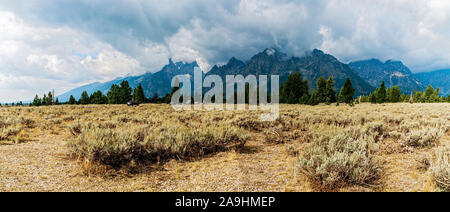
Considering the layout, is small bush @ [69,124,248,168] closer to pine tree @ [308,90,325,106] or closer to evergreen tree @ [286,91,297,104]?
pine tree @ [308,90,325,106]

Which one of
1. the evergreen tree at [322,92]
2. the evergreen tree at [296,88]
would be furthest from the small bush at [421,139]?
the evergreen tree at [296,88]

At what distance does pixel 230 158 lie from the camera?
21.6 ft

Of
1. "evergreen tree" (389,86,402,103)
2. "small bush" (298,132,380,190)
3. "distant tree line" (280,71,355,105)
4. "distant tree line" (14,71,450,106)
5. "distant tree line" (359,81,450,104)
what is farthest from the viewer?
"evergreen tree" (389,86,402,103)

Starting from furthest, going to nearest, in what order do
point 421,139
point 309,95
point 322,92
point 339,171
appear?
point 309,95
point 322,92
point 421,139
point 339,171

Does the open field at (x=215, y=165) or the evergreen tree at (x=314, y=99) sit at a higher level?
the evergreen tree at (x=314, y=99)

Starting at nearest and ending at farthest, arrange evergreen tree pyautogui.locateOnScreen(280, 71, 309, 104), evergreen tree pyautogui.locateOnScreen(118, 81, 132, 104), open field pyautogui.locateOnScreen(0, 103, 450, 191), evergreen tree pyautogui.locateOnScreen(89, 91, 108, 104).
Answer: open field pyautogui.locateOnScreen(0, 103, 450, 191), evergreen tree pyautogui.locateOnScreen(280, 71, 309, 104), evergreen tree pyautogui.locateOnScreen(118, 81, 132, 104), evergreen tree pyautogui.locateOnScreen(89, 91, 108, 104)

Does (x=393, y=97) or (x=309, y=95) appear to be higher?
(x=309, y=95)

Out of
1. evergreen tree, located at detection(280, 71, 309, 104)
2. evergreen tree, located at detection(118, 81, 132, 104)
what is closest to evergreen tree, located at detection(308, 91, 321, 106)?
evergreen tree, located at detection(280, 71, 309, 104)

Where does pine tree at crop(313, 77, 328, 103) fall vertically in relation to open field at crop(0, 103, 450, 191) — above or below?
above

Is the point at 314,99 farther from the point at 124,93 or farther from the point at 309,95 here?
the point at 124,93

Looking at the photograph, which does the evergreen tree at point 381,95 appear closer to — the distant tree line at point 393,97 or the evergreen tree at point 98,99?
the distant tree line at point 393,97

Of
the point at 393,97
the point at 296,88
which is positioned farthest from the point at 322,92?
the point at 393,97

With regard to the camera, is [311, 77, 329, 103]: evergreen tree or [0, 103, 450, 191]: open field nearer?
[0, 103, 450, 191]: open field
